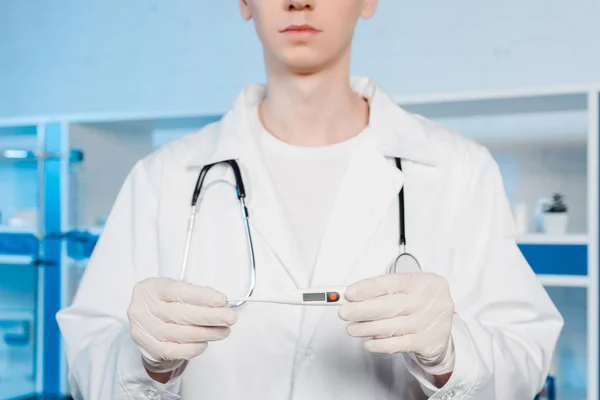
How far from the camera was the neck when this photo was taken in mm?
1144

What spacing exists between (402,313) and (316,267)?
25cm

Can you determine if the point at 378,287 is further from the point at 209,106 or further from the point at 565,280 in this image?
the point at 209,106

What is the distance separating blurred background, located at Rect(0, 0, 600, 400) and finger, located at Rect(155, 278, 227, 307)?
1.43 meters

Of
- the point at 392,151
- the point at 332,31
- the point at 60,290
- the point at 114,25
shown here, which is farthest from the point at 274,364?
the point at 114,25

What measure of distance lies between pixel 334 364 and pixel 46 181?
6.37 ft

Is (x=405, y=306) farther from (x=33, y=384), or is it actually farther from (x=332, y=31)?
(x=33, y=384)

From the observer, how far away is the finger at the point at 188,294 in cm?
83

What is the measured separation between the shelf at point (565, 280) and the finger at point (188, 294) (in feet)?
4.77

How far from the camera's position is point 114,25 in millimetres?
3102

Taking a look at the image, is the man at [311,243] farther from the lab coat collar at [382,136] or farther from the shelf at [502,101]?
the shelf at [502,101]

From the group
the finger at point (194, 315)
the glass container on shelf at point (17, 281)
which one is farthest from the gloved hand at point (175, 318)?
the glass container on shelf at point (17, 281)

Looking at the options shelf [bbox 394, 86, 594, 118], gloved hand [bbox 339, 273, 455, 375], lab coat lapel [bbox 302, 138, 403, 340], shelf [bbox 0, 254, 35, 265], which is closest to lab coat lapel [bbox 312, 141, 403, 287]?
lab coat lapel [bbox 302, 138, 403, 340]

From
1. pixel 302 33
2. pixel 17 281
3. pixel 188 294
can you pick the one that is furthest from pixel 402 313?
pixel 17 281

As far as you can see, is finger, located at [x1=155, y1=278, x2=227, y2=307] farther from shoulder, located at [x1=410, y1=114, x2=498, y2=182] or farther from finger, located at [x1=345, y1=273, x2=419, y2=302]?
shoulder, located at [x1=410, y1=114, x2=498, y2=182]
